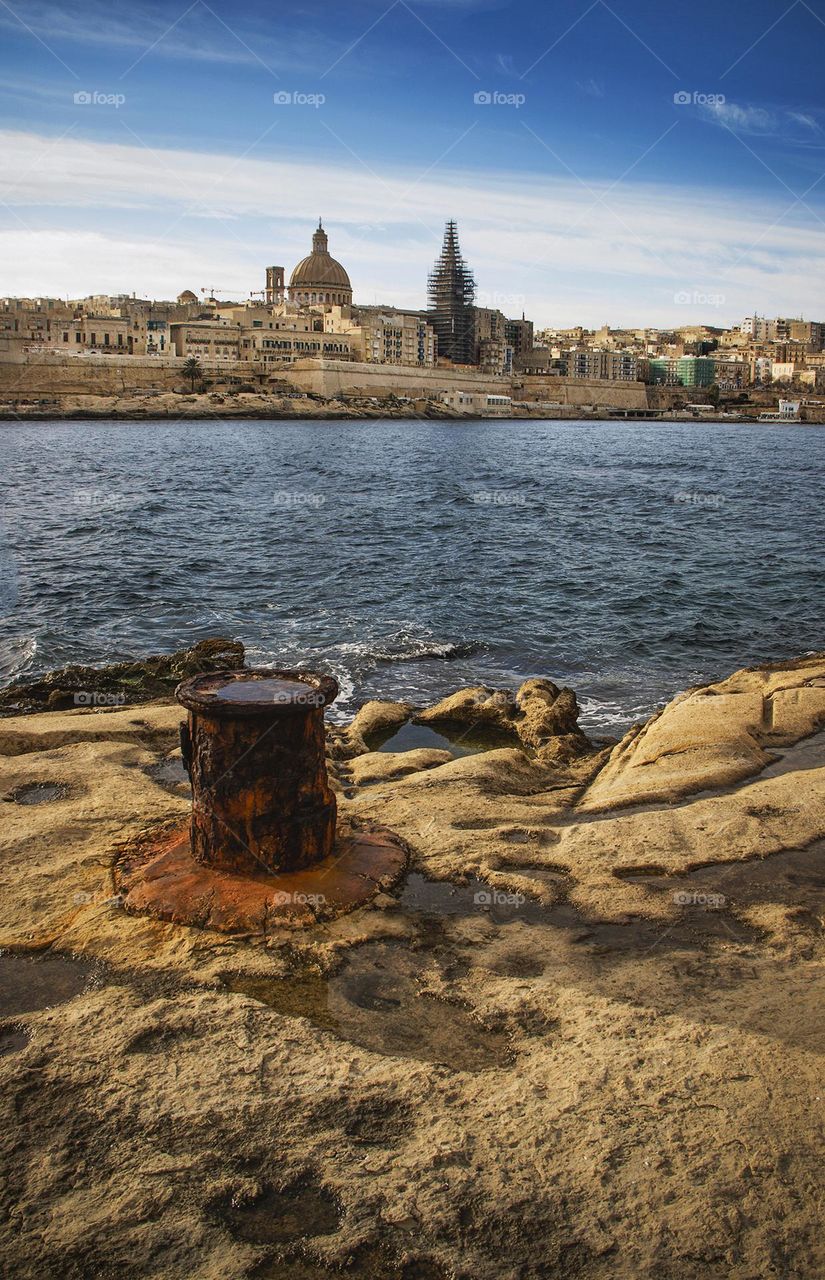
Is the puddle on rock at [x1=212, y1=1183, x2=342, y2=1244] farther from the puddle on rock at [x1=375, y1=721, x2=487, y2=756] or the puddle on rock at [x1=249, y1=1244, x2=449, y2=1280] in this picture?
the puddle on rock at [x1=375, y1=721, x2=487, y2=756]

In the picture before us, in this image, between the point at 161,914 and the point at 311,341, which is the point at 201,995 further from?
the point at 311,341

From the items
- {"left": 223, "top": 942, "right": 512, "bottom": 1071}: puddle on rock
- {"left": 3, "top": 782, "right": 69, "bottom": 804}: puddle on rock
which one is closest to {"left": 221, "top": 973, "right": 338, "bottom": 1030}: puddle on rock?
{"left": 223, "top": 942, "right": 512, "bottom": 1071}: puddle on rock

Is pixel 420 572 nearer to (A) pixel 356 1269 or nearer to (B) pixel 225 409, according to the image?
(A) pixel 356 1269

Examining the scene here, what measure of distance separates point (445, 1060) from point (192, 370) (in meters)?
86.4

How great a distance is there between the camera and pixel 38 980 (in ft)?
10.6

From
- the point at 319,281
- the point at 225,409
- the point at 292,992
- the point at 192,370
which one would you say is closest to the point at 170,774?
the point at 292,992

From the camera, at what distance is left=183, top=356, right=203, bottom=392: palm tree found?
83.0 meters

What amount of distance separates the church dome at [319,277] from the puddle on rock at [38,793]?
115m

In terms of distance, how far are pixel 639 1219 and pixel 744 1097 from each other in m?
0.52

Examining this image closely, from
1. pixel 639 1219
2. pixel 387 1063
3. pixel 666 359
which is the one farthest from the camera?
pixel 666 359

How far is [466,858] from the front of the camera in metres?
4.28

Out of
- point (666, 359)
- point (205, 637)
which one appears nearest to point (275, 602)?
point (205, 637)

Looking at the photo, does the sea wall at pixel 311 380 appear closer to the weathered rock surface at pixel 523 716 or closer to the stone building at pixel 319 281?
the stone building at pixel 319 281

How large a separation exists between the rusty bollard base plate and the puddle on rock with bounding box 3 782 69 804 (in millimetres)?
1079
